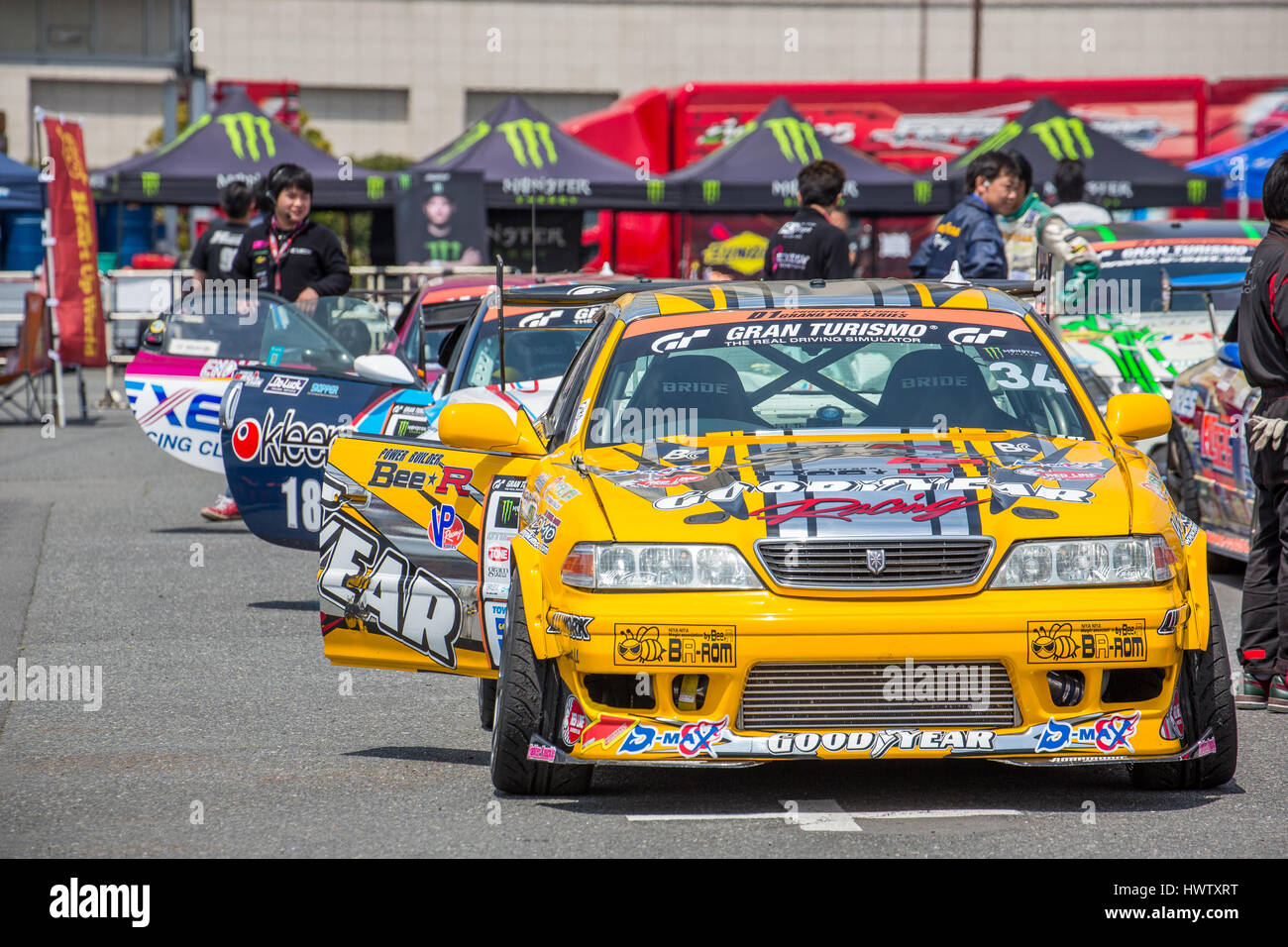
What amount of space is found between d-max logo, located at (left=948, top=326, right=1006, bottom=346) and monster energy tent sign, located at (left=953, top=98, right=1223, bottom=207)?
628 inches

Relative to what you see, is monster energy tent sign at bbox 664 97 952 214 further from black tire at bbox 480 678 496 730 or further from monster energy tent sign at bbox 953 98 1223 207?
black tire at bbox 480 678 496 730

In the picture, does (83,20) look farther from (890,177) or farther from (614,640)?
(614,640)

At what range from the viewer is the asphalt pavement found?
4625 mm

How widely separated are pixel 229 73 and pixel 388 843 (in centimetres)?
5269

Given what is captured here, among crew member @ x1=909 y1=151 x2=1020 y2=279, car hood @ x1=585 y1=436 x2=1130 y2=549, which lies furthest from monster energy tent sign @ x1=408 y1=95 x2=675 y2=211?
car hood @ x1=585 y1=436 x2=1130 y2=549

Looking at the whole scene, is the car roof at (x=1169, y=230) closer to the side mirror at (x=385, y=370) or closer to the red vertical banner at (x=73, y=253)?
the side mirror at (x=385, y=370)

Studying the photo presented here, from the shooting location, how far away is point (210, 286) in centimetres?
1089

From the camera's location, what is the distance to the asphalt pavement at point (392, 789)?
462cm

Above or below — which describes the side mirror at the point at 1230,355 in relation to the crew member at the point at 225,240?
below

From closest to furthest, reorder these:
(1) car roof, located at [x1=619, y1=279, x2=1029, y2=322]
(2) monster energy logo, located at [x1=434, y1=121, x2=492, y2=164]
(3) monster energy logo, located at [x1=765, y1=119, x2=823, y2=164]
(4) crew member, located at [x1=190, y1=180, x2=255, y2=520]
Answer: (1) car roof, located at [x1=619, y1=279, x2=1029, y2=322] < (4) crew member, located at [x1=190, y1=180, x2=255, y2=520] < (3) monster energy logo, located at [x1=765, y1=119, x2=823, y2=164] < (2) monster energy logo, located at [x1=434, y1=121, x2=492, y2=164]

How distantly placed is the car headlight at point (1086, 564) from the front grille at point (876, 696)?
238 millimetres

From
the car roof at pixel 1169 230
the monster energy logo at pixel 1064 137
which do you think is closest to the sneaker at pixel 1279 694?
the car roof at pixel 1169 230

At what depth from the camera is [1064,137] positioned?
71.8 ft
